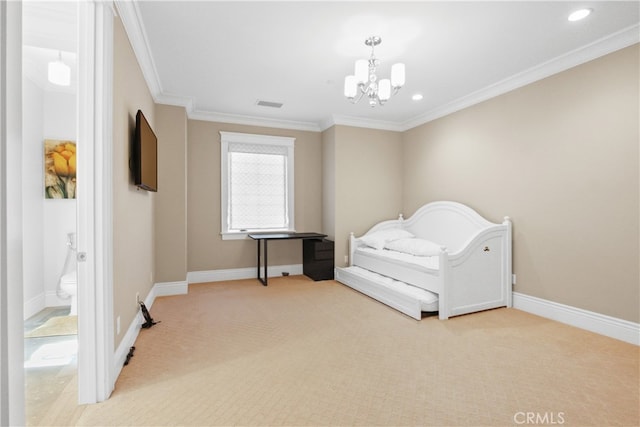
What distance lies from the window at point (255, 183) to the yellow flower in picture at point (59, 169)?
1896 millimetres

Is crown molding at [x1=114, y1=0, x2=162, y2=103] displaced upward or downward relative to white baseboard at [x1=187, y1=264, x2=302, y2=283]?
upward

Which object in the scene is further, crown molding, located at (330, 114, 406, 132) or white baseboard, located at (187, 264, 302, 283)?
crown molding, located at (330, 114, 406, 132)

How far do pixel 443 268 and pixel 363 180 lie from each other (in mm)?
2358

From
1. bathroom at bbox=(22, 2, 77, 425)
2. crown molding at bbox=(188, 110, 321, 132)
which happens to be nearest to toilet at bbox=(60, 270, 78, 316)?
bathroom at bbox=(22, 2, 77, 425)

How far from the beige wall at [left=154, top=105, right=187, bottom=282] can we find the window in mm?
810

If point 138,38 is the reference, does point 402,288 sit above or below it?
below

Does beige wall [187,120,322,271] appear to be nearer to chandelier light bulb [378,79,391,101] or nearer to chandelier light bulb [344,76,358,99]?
chandelier light bulb [344,76,358,99]

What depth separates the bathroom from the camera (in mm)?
2590

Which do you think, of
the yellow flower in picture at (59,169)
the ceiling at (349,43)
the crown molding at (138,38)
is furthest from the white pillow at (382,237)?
the yellow flower in picture at (59,169)

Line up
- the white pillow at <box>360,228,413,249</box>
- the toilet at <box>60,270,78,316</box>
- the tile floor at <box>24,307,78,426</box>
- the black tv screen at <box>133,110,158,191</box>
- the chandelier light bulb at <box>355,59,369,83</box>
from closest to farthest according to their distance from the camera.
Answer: the tile floor at <box>24,307,78,426</box>, the black tv screen at <box>133,110,158,191</box>, the chandelier light bulb at <box>355,59,369,83</box>, the toilet at <box>60,270,78,316</box>, the white pillow at <box>360,228,413,249</box>

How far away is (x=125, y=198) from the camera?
7.98ft

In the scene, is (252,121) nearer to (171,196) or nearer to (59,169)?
(171,196)

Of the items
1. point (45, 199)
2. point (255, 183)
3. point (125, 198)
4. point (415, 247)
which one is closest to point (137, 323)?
point (125, 198)

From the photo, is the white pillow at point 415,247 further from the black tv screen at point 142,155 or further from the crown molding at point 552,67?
the black tv screen at point 142,155
